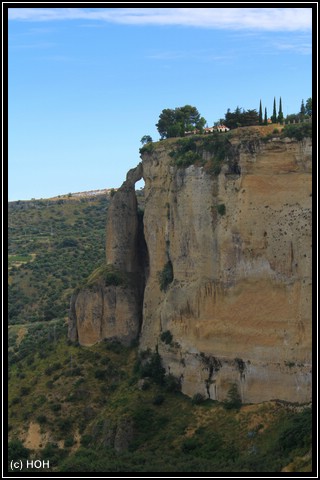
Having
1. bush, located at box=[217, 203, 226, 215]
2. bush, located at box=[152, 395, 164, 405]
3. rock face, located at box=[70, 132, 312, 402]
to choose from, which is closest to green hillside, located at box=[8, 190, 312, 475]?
bush, located at box=[152, 395, 164, 405]

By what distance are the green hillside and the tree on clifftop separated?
1274cm

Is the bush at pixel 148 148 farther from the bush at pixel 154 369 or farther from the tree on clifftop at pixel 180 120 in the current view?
the bush at pixel 154 369

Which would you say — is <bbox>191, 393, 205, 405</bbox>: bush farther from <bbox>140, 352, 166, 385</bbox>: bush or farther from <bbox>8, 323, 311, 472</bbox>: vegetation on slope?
<bbox>140, 352, 166, 385</bbox>: bush

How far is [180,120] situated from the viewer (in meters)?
56.8

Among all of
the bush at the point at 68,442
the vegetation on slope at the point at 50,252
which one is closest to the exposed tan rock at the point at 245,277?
the bush at the point at 68,442

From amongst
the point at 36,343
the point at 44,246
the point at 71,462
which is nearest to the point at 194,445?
the point at 71,462

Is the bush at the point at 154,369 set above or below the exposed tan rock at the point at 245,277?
below

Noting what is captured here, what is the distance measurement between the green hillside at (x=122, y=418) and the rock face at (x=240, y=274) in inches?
45.6

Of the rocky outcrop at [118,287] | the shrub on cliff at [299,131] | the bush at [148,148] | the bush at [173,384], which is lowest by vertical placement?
the bush at [173,384]

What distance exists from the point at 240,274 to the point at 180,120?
16148 millimetres

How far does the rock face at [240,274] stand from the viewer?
4122 cm

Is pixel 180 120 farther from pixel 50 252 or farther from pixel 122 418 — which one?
pixel 50 252

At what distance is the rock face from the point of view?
4122 cm

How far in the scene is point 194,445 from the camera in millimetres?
42594
